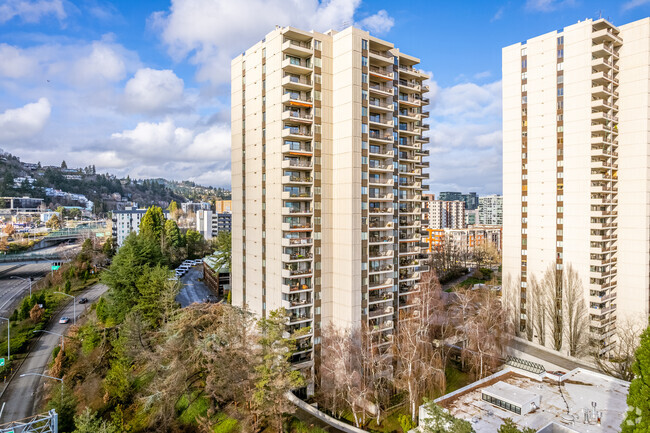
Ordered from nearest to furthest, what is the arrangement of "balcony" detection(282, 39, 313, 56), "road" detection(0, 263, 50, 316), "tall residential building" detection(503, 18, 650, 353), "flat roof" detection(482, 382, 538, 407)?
"flat roof" detection(482, 382, 538, 407)
"balcony" detection(282, 39, 313, 56)
"tall residential building" detection(503, 18, 650, 353)
"road" detection(0, 263, 50, 316)

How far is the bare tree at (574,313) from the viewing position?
3934 cm

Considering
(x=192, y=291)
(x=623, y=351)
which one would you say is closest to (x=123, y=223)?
(x=192, y=291)

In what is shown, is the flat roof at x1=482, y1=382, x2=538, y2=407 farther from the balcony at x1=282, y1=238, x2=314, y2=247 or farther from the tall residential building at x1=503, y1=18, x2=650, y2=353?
the tall residential building at x1=503, y1=18, x2=650, y2=353

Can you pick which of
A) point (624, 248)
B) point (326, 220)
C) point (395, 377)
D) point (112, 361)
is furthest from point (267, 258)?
point (624, 248)

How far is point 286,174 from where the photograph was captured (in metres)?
33.0

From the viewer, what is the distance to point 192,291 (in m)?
60.7

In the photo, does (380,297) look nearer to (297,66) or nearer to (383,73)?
(383,73)

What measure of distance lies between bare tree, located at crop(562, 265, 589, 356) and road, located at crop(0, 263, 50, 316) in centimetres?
7564

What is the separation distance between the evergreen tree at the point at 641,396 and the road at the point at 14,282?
73.3 m

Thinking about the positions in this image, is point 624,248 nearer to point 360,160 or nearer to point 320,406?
point 360,160

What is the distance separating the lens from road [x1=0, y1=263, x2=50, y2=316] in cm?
6075

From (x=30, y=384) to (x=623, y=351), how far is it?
61.9 m

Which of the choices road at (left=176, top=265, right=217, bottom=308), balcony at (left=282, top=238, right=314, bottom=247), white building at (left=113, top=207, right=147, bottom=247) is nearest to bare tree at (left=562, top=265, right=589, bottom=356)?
balcony at (left=282, top=238, right=314, bottom=247)

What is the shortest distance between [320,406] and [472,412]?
41.0 ft
